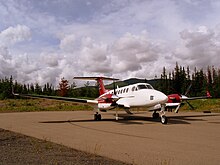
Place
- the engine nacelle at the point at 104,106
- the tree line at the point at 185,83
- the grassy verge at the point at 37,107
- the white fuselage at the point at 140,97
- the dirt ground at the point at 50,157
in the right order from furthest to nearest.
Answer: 1. the tree line at the point at 185,83
2. the grassy verge at the point at 37,107
3. the engine nacelle at the point at 104,106
4. the white fuselage at the point at 140,97
5. the dirt ground at the point at 50,157

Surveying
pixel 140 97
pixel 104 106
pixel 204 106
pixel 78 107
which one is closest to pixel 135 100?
pixel 140 97

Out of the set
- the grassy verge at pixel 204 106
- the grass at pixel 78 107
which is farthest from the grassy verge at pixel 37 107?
the grassy verge at pixel 204 106

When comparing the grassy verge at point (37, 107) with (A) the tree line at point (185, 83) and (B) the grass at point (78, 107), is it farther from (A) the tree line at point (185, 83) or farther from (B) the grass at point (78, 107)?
(A) the tree line at point (185, 83)

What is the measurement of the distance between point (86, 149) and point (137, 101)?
1107 cm

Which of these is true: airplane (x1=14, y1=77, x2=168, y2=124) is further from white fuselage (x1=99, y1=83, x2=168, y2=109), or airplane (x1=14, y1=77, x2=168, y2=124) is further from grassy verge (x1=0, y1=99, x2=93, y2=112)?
grassy verge (x1=0, y1=99, x2=93, y2=112)

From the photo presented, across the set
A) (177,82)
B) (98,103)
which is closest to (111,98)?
(98,103)

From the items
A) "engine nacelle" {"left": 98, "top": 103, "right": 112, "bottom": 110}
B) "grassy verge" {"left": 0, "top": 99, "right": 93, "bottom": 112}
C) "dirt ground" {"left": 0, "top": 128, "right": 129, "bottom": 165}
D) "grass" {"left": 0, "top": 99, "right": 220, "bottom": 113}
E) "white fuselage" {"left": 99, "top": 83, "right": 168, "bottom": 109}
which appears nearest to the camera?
"dirt ground" {"left": 0, "top": 128, "right": 129, "bottom": 165}

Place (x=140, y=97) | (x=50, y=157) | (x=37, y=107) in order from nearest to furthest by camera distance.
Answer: (x=50, y=157) < (x=140, y=97) < (x=37, y=107)

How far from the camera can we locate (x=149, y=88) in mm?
19328

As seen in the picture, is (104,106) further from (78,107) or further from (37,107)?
(37,107)

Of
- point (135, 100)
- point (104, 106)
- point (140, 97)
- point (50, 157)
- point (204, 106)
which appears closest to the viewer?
point (50, 157)

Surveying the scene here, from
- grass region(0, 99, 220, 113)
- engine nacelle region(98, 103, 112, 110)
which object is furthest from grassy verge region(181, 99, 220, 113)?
engine nacelle region(98, 103, 112, 110)

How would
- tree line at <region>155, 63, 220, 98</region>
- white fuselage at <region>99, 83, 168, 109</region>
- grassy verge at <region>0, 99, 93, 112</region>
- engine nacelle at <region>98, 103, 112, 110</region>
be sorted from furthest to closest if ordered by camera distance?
tree line at <region>155, 63, 220, 98</region> < grassy verge at <region>0, 99, 93, 112</region> < engine nacelle at <region>98, 103, 112, 110</region> < white fuselage at <region>99, 83, 168, 109</region>

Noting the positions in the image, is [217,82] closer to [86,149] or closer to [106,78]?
[106,78]
